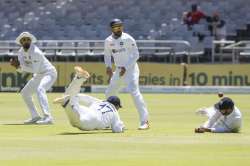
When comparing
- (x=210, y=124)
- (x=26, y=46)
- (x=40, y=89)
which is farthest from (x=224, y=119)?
(x=26, y=46)

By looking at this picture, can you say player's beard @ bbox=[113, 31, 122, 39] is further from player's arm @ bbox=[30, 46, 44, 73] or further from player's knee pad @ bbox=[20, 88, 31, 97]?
player's knee pad @ bbox=[20, 88, 31, 97]

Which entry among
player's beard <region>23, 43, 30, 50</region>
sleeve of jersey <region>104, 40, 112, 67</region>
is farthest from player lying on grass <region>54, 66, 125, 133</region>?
player's beard <region>23, 43, 30, 50</region>

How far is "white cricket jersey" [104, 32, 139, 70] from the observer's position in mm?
16641

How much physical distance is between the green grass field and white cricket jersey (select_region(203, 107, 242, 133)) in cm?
21

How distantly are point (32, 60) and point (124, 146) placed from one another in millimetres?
5633

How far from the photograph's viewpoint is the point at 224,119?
1540 cm

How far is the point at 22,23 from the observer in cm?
4028

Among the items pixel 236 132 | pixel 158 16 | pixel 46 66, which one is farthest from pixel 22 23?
pixel 236 132

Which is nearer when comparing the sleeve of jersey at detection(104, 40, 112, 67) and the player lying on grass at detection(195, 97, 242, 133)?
the player lying on grass at detection(195, 97, 242, 133)

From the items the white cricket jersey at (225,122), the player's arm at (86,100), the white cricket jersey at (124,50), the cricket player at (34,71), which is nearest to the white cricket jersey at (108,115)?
the player's arm at (86,100)

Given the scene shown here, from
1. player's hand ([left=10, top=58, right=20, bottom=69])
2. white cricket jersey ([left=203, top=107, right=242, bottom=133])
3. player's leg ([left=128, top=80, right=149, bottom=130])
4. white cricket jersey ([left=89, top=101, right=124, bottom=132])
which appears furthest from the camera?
player's hand ([left=10, top=58, right=20, bottom=69])

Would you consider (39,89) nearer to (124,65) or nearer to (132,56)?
(124,65)

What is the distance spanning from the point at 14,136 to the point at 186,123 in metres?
4.88

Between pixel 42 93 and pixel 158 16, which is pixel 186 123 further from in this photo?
pixel 158 16
